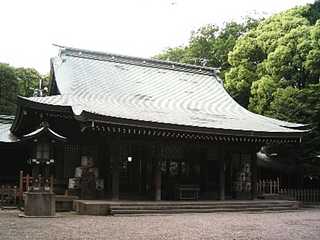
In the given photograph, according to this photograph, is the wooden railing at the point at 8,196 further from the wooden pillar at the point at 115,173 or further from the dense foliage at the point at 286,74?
the dense foliage at the point at 286,74

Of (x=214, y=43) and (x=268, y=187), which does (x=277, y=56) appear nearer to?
(x=268, y=187)

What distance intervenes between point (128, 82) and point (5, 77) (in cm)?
1733

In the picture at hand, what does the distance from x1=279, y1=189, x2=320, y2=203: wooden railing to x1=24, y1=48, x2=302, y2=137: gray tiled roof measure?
3171 millimetres

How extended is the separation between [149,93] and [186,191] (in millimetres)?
5936

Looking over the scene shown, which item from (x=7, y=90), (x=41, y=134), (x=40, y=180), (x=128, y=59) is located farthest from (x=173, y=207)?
(x=7, y=90)

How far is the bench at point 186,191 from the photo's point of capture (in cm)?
1602

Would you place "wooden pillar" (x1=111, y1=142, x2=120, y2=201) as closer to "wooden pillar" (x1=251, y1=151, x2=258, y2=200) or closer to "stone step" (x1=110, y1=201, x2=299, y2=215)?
"stone step" (x1=110, y1=201, x2=299, y2=215)

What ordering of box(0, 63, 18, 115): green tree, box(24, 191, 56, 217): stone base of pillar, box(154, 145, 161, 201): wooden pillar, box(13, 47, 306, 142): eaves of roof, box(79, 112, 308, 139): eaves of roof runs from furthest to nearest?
box(0, 63, 18, 115): green tree < box(154, 145, 161, 201): wooden pillar < box(13, 47, 306, 142): eaves of roof < box(79, 112, 308, 139): eaves of roof < box(24, 191, 56, 217): stone base of pillar

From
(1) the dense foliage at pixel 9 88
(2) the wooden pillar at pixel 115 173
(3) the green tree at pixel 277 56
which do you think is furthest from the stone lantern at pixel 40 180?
(1) the dense foliage at pixel 9 88

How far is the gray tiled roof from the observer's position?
16203 mm

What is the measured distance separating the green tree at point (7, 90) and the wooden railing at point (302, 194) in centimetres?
2286

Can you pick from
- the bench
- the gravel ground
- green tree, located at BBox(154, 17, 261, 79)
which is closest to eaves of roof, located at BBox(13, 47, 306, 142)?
the bench

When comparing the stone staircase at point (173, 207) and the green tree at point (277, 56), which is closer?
the stone staircase at point (173, 207)

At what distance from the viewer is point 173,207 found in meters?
14.1
